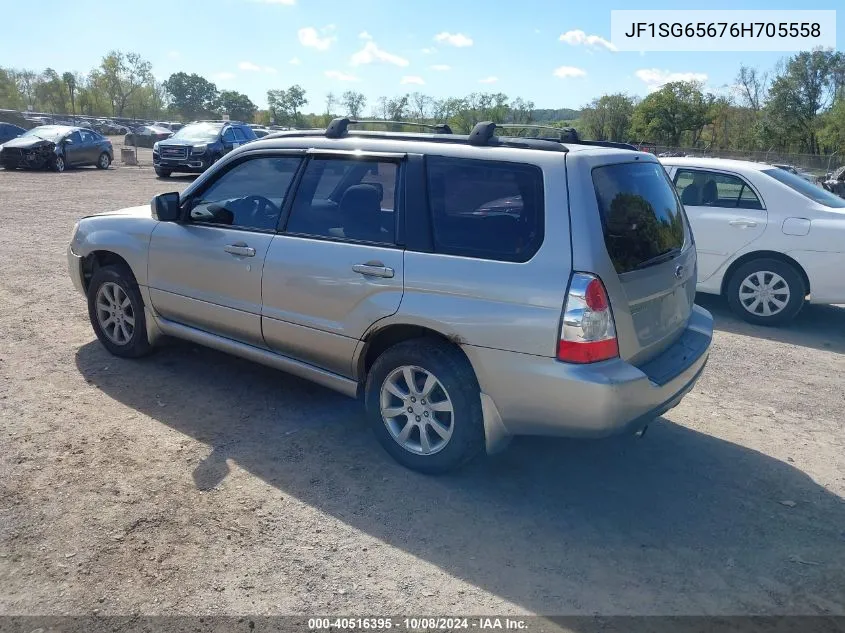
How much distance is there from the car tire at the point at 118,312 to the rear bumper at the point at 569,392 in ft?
9.68

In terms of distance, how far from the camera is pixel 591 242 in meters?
3.37

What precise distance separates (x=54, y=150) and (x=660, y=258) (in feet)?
81.1

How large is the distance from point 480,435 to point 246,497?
1.28m

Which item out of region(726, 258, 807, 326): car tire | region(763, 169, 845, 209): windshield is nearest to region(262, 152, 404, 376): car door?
region(726, 258, 807, 326): car tire

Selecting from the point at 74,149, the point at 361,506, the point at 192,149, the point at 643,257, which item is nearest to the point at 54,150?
the point at 74,149

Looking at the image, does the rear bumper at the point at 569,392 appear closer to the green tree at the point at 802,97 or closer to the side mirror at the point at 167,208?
the side mirror at the point at 167,208

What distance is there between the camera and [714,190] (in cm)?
773

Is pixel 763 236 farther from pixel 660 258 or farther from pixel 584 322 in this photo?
pixel 584 322

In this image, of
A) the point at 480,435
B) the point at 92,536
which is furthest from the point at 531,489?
the point at 92,536

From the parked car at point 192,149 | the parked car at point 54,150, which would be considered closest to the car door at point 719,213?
the parked car at point 192,149

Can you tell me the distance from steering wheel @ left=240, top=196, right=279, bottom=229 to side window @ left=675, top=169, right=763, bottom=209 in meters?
4.93

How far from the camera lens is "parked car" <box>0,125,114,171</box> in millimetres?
23406

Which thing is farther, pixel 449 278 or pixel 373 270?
pixel 373 270

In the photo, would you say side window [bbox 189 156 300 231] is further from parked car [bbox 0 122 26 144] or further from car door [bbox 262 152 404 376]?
parked car [bbox 0 122 26 144]
